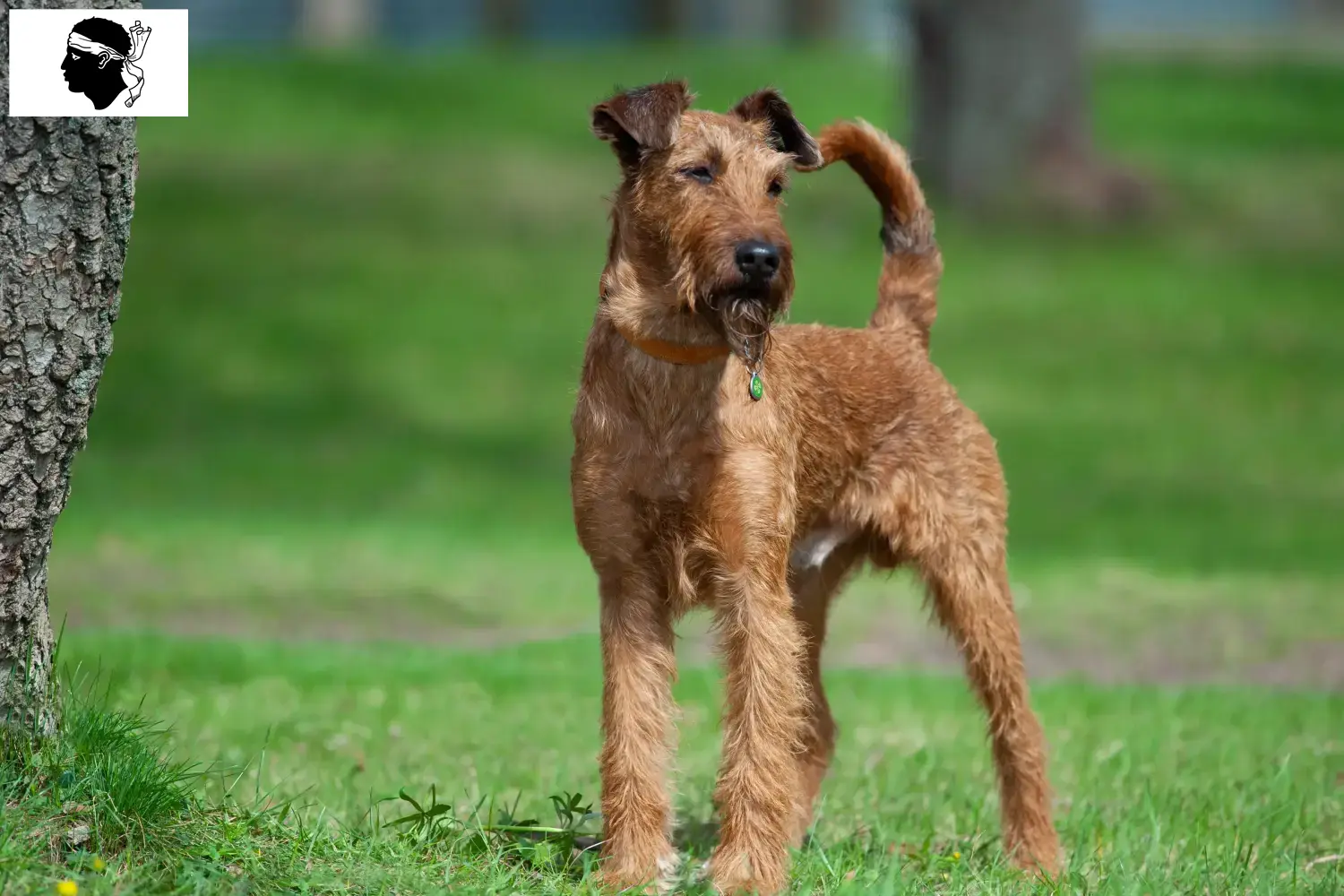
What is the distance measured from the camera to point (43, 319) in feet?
13.8

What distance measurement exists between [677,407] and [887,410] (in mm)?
1191

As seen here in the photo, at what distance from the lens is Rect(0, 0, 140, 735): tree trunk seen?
4129 millimetres

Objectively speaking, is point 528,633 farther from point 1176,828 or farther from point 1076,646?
point 1176,828

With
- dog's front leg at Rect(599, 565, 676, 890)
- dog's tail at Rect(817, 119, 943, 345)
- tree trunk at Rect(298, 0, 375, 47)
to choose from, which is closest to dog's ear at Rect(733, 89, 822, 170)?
dog's tail at Rect(817, 119, 943, 345)

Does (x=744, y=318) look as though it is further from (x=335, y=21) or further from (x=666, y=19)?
(x=335, y=21)

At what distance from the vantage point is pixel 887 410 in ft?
18.0

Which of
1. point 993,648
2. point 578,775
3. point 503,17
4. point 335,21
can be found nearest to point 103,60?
point 578,775

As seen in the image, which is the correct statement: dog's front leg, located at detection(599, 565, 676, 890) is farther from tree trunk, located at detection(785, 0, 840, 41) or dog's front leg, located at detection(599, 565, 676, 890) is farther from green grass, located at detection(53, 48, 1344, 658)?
tree trunk, located at detection(785, 0, 840, 41)

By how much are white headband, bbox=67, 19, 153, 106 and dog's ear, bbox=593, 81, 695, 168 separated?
1.23m

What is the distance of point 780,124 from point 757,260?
2.71 ft

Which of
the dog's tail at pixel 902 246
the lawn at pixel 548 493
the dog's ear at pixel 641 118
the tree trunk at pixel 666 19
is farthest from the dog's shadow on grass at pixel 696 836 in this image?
the tree trunk at pixel 666 19

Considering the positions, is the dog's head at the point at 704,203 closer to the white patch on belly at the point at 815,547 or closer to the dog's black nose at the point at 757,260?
the dog's black nose at the point at 757,260

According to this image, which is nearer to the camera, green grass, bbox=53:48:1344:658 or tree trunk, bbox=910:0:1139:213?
green grass, bbox=53:48:1344:658

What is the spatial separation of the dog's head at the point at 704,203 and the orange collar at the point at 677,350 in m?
0.11
